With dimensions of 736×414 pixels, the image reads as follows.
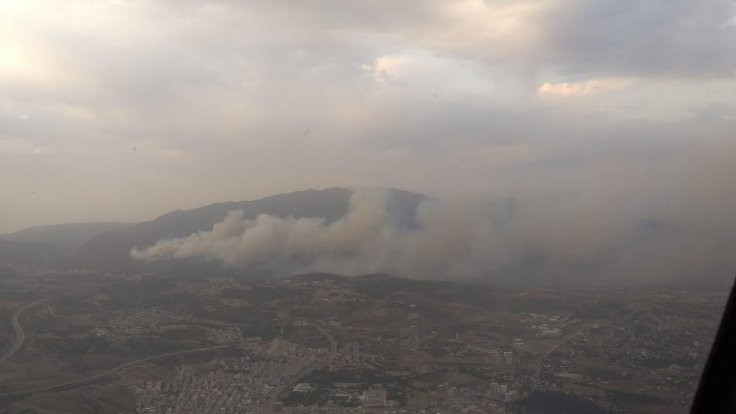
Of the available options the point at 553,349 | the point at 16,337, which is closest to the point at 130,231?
the point at 16,337

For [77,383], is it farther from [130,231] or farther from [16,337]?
[130,231]

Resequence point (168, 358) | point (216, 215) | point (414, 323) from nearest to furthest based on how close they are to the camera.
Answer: point (168, 358)
point (414, 323)
point (216, 215)

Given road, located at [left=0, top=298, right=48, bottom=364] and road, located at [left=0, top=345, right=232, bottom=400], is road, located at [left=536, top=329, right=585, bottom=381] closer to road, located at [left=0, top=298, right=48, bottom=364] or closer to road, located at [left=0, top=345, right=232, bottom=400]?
road, located at [left=0, top=345, right=232, bottom=400]

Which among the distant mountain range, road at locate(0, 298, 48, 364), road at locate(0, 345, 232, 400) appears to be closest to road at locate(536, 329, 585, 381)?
road at locate(0, 345, 232, 400)

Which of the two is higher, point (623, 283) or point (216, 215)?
point (216, 215)

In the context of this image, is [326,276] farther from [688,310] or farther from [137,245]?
[137,245]

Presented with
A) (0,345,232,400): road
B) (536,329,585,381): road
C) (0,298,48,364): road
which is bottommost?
(0,345,232,400): road

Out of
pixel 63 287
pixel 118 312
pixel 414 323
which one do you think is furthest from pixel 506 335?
pixel 63 287
